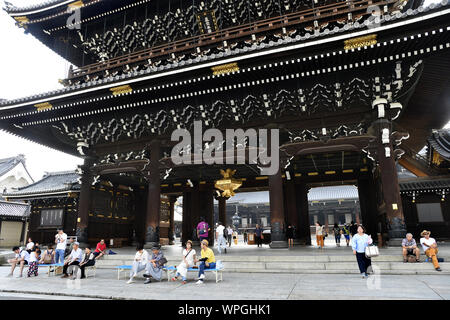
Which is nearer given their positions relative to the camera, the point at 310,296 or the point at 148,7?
the point at 310,296

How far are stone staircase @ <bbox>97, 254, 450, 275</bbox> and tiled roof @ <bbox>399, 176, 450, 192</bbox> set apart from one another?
8.67 meters

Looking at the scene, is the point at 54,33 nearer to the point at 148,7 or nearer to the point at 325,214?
the point at 148,7

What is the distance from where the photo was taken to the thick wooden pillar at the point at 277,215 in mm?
10914

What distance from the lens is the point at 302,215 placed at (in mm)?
17906

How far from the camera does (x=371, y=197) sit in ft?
54.4

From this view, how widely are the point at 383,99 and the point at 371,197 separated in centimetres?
817

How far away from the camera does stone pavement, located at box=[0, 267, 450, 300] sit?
5.68 metres

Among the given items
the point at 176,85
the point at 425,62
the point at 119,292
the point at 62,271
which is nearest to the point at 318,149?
the point at 425,62

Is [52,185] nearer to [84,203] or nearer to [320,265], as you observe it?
[84,203]

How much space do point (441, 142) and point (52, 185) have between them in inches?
1010

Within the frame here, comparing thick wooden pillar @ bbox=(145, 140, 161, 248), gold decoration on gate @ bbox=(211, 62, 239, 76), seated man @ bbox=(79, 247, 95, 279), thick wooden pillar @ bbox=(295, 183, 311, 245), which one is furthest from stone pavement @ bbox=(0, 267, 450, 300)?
thick wooden pillar @ bbox=(295, 183, 311, 245)

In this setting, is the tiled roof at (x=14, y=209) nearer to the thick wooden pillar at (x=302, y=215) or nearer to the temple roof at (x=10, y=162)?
the temple roof at (x=10, y=162)

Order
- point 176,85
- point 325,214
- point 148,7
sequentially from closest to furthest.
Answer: point 176,85, point 148,7, point 325,214

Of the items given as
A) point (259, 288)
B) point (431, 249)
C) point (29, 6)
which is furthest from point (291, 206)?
point (29, 6)
